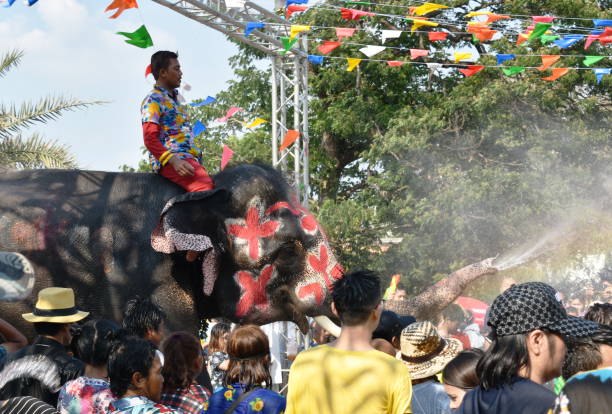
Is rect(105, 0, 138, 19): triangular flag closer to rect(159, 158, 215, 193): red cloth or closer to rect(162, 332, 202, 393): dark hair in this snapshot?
rect(159, 158, 215, 193): red cloth

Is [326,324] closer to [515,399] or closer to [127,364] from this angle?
[127,364]

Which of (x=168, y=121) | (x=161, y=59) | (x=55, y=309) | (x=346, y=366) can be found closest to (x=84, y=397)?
(x=55, y=309)

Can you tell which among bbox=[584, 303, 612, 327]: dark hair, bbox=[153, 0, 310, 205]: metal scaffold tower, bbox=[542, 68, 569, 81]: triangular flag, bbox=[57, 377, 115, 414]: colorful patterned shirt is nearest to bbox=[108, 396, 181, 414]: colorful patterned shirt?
bbox=[57, 377, 115, 414]: colorful patterned shirt

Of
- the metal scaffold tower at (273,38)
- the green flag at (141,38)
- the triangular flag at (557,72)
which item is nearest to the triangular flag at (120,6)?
the green flag at (141,38)

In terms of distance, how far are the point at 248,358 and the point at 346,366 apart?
2.68 ft

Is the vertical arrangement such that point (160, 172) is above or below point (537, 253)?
above

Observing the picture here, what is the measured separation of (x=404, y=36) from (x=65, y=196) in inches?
503

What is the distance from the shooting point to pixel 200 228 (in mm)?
5168

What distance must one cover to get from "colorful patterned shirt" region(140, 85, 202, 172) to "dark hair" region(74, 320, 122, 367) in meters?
1.88

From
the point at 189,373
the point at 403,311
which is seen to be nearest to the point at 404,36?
the point at 403,311

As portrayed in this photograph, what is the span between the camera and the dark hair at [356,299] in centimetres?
267

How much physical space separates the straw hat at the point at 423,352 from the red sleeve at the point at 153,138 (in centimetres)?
240

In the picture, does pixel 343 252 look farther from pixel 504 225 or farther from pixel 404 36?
pixel 404 36

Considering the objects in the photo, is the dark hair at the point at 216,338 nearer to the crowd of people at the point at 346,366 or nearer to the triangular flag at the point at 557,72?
the crowd of people at the point at 346,366
